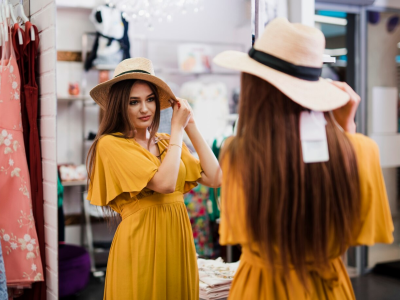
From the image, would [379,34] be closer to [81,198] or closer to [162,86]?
[162,86]

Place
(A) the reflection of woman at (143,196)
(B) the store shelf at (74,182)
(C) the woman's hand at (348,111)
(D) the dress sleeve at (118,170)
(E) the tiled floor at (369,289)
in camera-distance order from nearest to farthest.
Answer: (C) the woman's hand at (348,111)
(D) the dress sleeve at (118,170)
(A) the reflection of woman at (143,196)
(E) the tiled floor at (369,289)
(B) the store shelf at (74,182)

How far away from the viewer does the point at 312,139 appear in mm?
1130

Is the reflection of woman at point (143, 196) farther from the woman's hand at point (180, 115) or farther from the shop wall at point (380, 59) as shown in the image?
the shop wall at point (380, 59)

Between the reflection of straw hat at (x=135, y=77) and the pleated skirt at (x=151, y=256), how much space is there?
0.48 m

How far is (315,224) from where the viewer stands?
3.74 ft

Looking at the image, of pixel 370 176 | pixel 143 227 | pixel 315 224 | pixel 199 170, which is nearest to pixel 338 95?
pixel 370 176

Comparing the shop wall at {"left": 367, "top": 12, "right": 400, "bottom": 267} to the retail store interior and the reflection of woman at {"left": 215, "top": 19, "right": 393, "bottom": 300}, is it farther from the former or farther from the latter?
the reflection of woman at {"left": 215, "top": 19, "right": 393, "bottom": 300}

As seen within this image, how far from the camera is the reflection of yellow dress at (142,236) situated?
180 centimetres

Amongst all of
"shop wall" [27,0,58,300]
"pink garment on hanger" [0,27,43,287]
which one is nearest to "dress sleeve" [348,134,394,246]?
"shop wall" [27,0,58,300]

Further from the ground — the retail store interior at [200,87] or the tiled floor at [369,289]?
the retail store interior at [200,87]

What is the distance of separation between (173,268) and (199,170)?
445mm

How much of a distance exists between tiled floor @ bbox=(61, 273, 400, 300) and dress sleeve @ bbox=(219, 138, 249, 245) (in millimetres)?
2645

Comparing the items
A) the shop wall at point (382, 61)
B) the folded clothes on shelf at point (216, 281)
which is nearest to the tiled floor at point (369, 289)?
the shop wall at point (382, 61)

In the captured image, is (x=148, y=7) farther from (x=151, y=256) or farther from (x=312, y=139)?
(x=312, y=139)
